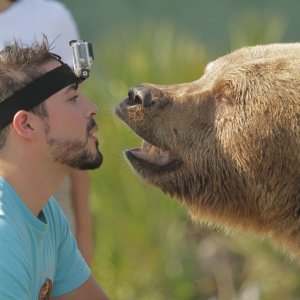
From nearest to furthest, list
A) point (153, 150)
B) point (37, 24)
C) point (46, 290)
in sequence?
point (46, 290) < point (153, 150) < point (37, 24)

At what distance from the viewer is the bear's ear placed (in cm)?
445

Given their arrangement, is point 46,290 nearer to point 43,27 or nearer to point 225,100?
point 225,100

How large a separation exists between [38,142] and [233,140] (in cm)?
82

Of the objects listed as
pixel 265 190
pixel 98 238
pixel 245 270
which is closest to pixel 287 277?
pixel 245 270

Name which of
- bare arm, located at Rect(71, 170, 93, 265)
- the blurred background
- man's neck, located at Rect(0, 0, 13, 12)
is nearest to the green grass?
the blurred background

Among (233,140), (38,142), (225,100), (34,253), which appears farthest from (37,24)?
(34,253)

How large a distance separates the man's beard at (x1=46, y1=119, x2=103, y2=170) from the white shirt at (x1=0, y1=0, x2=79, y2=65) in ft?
2.68

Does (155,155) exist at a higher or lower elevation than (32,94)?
lower

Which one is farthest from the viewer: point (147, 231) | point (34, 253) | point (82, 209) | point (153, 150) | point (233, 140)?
point (147, 231)

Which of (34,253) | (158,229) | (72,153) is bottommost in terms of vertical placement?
(158,229)

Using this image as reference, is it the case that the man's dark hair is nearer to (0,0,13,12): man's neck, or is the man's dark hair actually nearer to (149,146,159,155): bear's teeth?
(149,146,159,155): bear's teeth

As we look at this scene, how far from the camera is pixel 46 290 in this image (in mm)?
4340

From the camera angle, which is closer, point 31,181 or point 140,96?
point 31,181

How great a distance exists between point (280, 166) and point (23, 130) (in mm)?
1057
